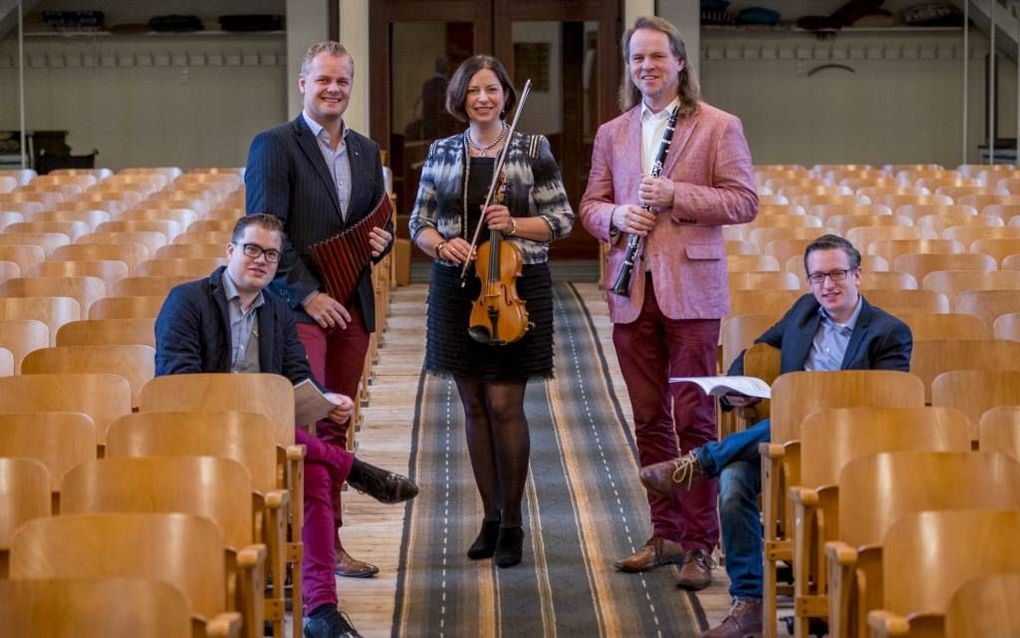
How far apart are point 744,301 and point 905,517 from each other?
2.72 meters

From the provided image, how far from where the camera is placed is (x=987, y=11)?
1695 centimetres

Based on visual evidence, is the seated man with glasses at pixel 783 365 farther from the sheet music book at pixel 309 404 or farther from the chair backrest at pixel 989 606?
the chair backrest at pixel 989 606

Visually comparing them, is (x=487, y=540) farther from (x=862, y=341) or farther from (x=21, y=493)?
(x=21, y=493)

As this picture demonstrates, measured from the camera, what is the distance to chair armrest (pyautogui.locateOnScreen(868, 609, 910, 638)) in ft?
9.79

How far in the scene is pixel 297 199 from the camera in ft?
16.0

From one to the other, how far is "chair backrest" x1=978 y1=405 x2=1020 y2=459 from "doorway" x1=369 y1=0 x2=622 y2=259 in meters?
10.3

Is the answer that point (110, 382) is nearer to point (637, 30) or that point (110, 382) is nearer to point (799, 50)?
point (637, 30)

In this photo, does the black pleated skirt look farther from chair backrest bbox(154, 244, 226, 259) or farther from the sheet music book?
chair backrest bbox(154, 244, 226, 259)

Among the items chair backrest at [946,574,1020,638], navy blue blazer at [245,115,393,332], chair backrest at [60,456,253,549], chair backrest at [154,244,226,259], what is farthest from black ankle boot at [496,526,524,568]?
chair backrest at [154,244,226,259]

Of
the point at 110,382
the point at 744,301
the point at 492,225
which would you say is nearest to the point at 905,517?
the point at 492,225

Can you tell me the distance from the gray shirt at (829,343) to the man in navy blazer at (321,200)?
51.8 inches

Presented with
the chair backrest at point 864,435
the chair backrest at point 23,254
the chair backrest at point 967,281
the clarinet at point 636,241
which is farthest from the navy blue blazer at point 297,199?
the chair backrest at point 23,254

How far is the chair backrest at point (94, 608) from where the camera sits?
110 inches

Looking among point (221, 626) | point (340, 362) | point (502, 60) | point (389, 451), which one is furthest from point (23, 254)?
point (502, 60)
